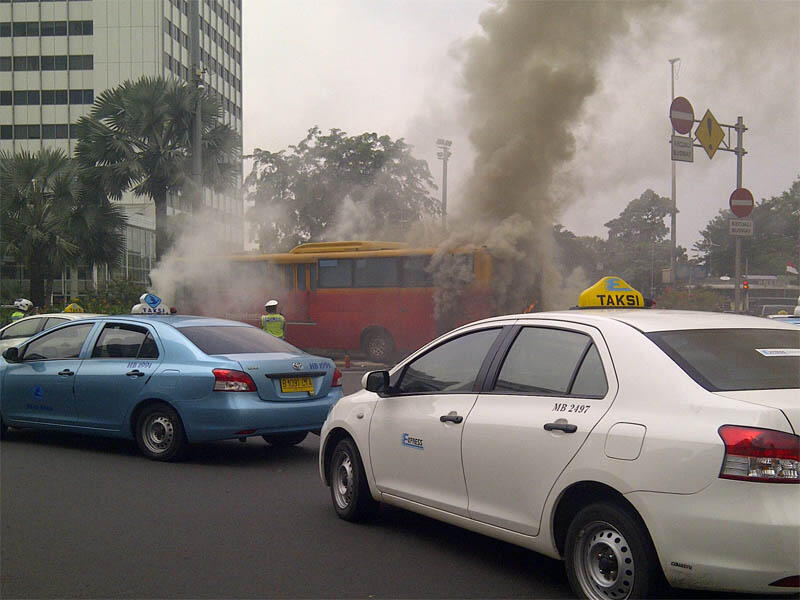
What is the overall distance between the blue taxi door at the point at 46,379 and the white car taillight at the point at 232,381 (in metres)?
1.91

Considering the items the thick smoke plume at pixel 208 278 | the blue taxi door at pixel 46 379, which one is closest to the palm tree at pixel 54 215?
the thick smoke plume at pixel 208 278

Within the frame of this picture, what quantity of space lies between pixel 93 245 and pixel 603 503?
26389 millimetres

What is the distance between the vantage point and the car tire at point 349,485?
19.3ft

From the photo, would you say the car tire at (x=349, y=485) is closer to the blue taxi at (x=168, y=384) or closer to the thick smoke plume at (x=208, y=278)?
the blue taxi at (x=168, y=384)

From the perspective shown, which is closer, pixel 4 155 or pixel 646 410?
pixel 646 410

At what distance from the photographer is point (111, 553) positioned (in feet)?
17.3

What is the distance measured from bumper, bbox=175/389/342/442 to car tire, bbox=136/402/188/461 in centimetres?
16

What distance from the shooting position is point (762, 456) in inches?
138

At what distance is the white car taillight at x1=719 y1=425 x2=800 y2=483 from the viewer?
348 centimetres

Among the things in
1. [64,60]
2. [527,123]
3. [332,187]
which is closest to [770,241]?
[332,187]

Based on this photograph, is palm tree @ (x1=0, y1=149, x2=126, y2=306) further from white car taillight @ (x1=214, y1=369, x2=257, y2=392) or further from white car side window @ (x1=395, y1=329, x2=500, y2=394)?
white car side window @ (x1=395, y1=329, x2=500, y2=394)

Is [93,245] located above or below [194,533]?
above

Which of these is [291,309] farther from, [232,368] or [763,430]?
[763,430]

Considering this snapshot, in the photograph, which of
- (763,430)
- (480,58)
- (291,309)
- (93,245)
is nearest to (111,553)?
(763,430)
